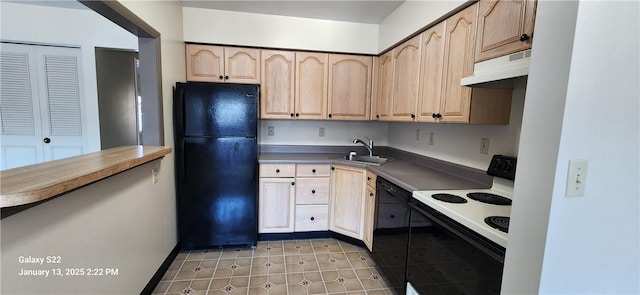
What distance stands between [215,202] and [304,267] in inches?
39.3

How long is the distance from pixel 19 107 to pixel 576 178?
4.25 metres

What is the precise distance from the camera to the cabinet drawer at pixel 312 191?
2.60 metres

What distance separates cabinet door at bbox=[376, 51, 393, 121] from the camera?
8.45 ft

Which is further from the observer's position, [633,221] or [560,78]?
[633,221]

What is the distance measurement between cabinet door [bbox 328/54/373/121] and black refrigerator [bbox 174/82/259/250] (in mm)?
891

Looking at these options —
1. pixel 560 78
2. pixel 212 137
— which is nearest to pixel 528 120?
pixel 560 78

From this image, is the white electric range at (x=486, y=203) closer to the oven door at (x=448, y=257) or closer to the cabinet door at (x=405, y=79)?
the oven door at (x=448, y=257)

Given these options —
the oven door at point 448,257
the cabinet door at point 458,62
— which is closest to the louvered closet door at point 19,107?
the oven door at point 448,257

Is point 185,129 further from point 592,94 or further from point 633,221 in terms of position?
point 633,221

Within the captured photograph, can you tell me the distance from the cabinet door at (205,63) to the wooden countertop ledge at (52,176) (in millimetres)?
1437

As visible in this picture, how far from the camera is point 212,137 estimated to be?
2.30 metres

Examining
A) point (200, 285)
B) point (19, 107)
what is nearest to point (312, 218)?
point (200, 285)

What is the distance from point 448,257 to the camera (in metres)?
1.27

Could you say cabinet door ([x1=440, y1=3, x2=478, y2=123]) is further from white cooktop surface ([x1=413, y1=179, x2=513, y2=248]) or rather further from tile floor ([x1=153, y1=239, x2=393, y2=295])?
tile floor ([x1=153, y1=239, x2=393, y2=295])
